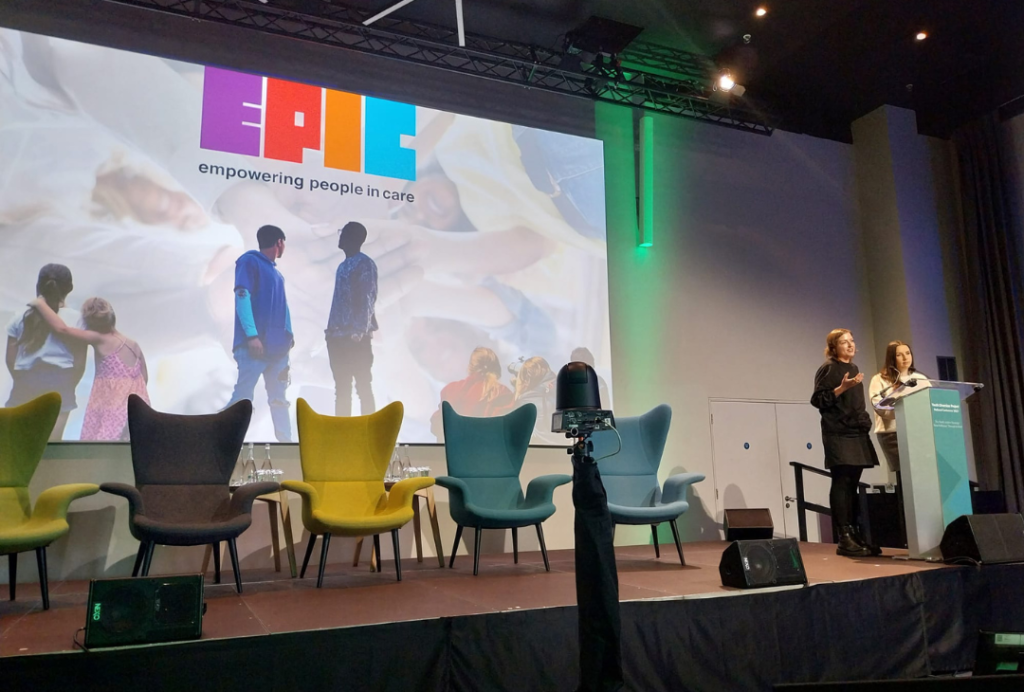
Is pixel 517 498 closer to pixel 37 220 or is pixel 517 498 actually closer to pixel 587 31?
pixel 37 220

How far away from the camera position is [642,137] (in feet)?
22.1

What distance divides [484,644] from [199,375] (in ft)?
10.0

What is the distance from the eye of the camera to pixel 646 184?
6.70 meters

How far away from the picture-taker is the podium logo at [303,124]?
536 centimetres

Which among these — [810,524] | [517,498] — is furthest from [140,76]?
[810,524]

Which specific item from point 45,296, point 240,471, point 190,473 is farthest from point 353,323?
point 45,296

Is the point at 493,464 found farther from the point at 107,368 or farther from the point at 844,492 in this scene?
the point at 107,368

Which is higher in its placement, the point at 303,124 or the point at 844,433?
the point at 303,124

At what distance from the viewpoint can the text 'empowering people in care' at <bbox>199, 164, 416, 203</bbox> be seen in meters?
5.28

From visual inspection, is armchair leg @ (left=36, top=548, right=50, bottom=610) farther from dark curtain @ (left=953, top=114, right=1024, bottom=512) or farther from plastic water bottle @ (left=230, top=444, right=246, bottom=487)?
dark curtain @ (left=953, top=114, right=1024, bottom=512)

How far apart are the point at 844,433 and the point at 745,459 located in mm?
2278

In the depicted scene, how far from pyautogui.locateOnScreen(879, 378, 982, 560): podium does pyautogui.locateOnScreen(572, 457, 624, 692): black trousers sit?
3012 millimetres

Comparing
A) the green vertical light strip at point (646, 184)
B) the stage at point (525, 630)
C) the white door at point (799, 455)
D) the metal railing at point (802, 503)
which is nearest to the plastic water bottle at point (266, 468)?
the stage at point (525, 630)

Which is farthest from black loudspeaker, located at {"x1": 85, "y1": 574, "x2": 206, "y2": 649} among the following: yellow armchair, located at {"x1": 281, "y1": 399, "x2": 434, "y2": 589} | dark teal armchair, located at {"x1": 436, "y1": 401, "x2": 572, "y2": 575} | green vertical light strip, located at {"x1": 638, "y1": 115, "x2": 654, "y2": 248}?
green vertical light strip, located at {"x1": 638, "y1": 115, "x2": 654, "y2": 248}
